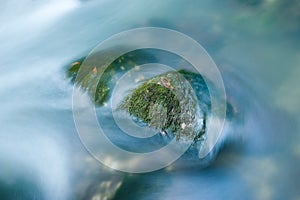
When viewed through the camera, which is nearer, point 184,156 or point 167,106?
point 184,156

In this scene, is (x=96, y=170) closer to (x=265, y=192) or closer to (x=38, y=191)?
(x=38, y=191)

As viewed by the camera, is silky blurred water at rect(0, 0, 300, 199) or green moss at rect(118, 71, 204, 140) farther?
green moss at rect(118, 71, 204, 140)

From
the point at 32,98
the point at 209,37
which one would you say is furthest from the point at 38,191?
the point at 209,37

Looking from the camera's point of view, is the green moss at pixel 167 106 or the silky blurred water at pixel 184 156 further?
the green moss at pixel 167 106

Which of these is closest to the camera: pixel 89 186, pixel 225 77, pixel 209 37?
pixel 89 186

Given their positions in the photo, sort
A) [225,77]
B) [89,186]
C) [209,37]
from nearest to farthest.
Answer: [89,186]
[225,77]
[209,37]

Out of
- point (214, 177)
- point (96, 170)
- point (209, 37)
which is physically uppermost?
point (209, 37)

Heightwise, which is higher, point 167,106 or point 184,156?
point 167,106

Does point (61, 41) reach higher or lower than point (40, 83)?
higher
